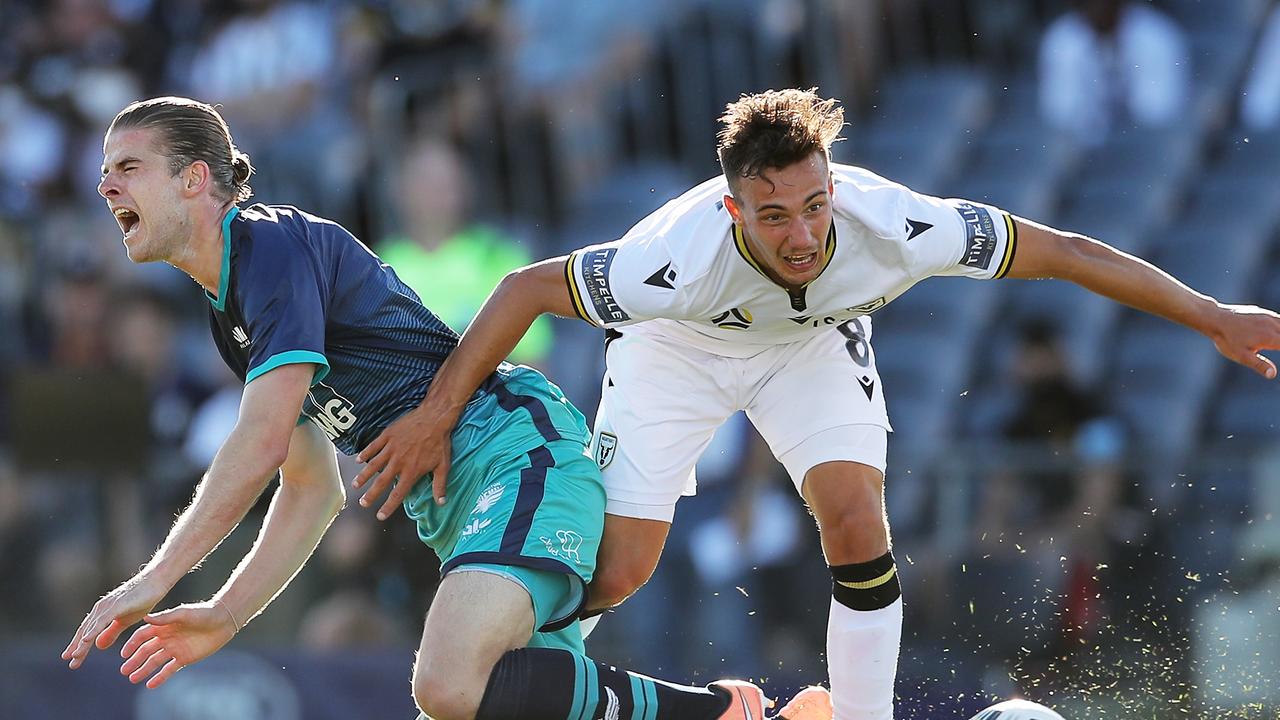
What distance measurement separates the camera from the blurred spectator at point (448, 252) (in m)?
9.52

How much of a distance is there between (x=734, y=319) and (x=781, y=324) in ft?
0.51

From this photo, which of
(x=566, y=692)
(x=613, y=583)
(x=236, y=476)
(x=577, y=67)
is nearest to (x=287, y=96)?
(x=577, y=67)

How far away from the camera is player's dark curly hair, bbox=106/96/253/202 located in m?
5.07

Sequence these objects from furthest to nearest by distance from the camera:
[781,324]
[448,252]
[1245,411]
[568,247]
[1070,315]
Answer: [568,247] < [1070,315] < [1245,411] < [448,252] < [781,324]

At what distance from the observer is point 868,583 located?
580 cm

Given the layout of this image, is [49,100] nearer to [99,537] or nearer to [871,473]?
[99,537]

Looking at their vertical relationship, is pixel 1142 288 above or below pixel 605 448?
above

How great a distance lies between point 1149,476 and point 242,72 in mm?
7083

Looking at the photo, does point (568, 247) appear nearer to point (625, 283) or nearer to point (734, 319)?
point (734, 319)

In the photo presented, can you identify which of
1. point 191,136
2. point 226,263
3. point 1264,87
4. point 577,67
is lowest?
point 1264,87

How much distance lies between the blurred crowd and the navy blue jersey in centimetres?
296

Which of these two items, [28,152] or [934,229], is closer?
[934,229]

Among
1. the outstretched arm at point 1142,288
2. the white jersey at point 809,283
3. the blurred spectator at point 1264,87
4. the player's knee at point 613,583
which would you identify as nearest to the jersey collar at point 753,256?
the white jersey at point 809,283

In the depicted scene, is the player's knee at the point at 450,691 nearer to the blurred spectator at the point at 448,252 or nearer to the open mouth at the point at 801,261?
the open mouth at the point at 801,261
